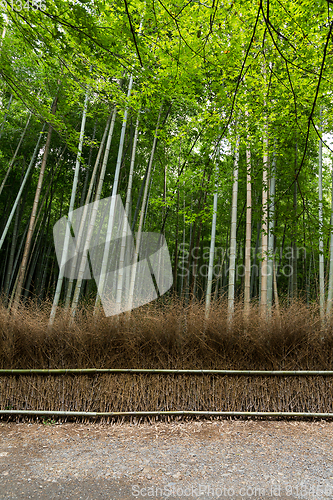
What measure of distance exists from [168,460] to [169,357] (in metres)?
0.96

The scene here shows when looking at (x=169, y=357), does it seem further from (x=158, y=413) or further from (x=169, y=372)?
(x=158, y=413)

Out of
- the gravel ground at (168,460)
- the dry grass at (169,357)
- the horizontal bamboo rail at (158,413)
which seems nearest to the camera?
the gravel ground at (168,460)

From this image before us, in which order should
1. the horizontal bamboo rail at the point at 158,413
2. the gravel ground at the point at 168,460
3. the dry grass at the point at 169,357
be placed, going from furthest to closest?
the dry grass at the point at 169,357
the horizontal bamboo rail at the point at 158,413
the gravel ground at the point at 168,460

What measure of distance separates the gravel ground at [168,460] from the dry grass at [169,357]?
19 centimetres

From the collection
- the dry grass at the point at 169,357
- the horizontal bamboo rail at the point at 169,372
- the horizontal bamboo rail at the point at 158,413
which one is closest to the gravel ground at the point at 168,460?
the horizontal bamboo rail at the point at 158,413

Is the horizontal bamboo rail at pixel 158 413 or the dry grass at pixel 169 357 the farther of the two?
the dry grass at pixel 169 357

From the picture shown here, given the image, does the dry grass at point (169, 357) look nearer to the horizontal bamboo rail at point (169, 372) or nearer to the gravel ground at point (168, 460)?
the horizontal bamboo rail at point (169, 372)

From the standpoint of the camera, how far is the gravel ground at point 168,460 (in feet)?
5.82

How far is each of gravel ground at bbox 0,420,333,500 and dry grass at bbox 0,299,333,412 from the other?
0.19m

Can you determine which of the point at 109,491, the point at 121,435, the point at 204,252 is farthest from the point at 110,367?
the point at 204,252

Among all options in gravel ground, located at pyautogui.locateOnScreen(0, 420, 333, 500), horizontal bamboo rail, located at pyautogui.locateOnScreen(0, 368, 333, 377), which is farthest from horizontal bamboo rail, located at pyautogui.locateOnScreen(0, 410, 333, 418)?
horizontal bamboo rail, located at pyautogui.locateOnScreen(0, 368, 333, 377)

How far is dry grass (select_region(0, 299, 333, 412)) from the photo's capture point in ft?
9.22

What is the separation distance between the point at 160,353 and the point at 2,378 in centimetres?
149

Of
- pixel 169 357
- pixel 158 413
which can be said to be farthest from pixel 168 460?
pixel 169 357
